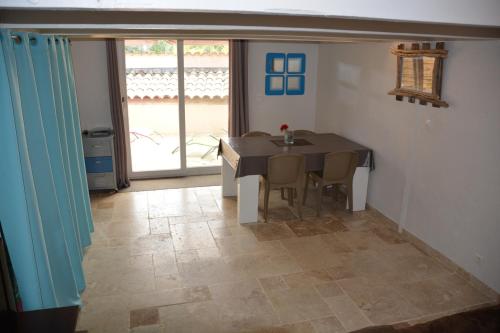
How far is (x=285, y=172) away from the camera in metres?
5.24

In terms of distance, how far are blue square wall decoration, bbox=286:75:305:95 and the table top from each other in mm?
1402

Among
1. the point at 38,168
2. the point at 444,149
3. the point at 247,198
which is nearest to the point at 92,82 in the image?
the point at 247,198

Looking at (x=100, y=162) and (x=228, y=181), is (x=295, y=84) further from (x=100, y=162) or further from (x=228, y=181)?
(x=100, y=162)

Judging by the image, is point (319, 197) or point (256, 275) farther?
point (319, 197)

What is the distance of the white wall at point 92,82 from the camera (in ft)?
20.2

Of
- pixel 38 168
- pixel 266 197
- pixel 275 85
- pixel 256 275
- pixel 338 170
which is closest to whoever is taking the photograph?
pixel 38 168

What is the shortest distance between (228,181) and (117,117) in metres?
2.00

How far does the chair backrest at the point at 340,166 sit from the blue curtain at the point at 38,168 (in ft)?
10.1

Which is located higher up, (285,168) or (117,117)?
(117,117)

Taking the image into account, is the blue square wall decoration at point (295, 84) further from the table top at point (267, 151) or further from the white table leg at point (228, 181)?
the white table leg at point (228, 181)

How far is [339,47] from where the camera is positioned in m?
6.42

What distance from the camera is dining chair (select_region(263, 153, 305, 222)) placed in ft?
16.9

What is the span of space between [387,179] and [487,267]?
1.73 meters

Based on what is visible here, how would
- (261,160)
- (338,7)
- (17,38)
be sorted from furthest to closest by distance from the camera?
(261,160), (17,38), (338,7)
